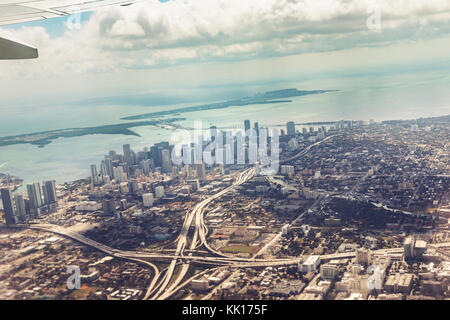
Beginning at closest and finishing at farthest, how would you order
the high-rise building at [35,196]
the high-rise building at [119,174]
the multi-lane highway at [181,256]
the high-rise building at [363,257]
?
the high-rise building at [363,257]
the multi-lane highway at [181,256]
the high-rise building at [35,196]
the high-rise building at [119,174]

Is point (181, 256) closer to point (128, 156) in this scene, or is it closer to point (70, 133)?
point (128, 156)

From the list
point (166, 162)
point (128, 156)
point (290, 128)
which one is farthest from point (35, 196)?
point (290, 128)

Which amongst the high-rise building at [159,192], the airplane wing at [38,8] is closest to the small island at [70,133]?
the high-rise building at [159,192]

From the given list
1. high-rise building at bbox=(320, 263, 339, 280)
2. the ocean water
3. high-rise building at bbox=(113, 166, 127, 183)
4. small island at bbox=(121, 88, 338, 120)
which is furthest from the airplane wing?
small island at bbox=(121, 88, 338, 120)

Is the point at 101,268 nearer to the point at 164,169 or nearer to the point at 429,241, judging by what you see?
the point at 164,169

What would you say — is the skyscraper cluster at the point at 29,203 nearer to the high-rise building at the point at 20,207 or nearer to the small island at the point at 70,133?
the high-rise building at the point at 20,207
